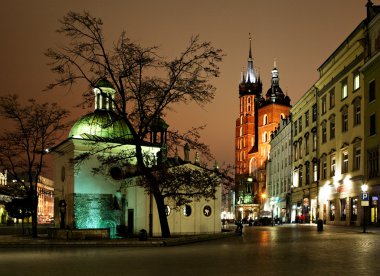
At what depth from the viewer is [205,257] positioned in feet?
68.2

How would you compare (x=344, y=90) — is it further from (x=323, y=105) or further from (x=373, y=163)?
(x=373, y=163)

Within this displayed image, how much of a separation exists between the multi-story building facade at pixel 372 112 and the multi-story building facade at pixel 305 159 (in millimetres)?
16989

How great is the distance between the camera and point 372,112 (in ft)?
147

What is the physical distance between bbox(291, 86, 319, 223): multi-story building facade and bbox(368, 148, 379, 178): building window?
17278 millimetres

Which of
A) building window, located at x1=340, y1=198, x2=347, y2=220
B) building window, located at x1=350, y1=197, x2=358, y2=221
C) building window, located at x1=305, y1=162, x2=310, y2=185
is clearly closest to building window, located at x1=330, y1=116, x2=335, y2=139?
building window, located at x1=340, y1=198, x2=347, y2=220

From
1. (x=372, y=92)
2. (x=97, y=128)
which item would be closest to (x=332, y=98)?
(x=372, y=92)

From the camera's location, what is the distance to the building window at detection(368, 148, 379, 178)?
143 ft

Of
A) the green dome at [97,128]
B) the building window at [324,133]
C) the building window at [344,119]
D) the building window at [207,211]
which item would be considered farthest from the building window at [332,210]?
the green dome at [97,128]

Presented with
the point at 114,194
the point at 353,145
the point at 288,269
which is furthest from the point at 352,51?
the point at 288,269

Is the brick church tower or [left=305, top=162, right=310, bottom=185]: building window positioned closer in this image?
[left=305, top=162, right=310, bottom=185]: building window

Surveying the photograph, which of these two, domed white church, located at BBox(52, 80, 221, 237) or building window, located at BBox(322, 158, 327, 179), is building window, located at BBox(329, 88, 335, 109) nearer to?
building window, located at BBox(322, 158, 327, 179)

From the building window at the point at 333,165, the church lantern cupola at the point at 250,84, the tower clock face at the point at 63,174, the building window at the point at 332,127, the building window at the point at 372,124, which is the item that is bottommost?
the tower clock face at the point at 63,174

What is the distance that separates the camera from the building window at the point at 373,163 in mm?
43719

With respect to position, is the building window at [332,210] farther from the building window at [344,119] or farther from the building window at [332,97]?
the building window at [332,97]
